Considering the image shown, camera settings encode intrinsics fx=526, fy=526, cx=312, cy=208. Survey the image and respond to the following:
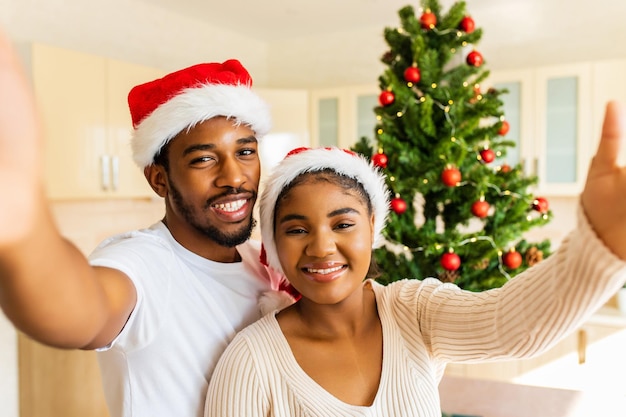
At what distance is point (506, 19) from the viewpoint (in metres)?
3.64

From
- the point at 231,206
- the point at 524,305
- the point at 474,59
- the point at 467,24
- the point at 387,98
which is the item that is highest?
the point at 467,24

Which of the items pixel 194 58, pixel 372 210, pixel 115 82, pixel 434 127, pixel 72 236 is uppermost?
pixel 194 58

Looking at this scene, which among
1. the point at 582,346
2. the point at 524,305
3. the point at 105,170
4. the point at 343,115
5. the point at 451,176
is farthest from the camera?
the point at 343,115

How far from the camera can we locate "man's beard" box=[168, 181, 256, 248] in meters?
1.10

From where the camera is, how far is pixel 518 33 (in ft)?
11.9

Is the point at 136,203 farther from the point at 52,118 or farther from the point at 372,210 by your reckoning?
the point at 372,210

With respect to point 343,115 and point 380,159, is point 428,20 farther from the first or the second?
point 343,115

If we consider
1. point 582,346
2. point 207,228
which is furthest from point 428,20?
point 582,346

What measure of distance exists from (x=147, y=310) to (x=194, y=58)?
3267mm

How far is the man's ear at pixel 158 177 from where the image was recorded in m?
1.17

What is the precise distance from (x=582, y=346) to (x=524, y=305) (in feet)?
8.41

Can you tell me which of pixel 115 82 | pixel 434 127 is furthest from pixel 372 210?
pixel 115 82

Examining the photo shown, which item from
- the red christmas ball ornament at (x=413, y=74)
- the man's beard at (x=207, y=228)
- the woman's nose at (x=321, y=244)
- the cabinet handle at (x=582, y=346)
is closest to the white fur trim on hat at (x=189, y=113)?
the man's beard at (x=207, y=228)

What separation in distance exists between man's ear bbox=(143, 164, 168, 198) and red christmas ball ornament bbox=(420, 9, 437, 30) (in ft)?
3.70
